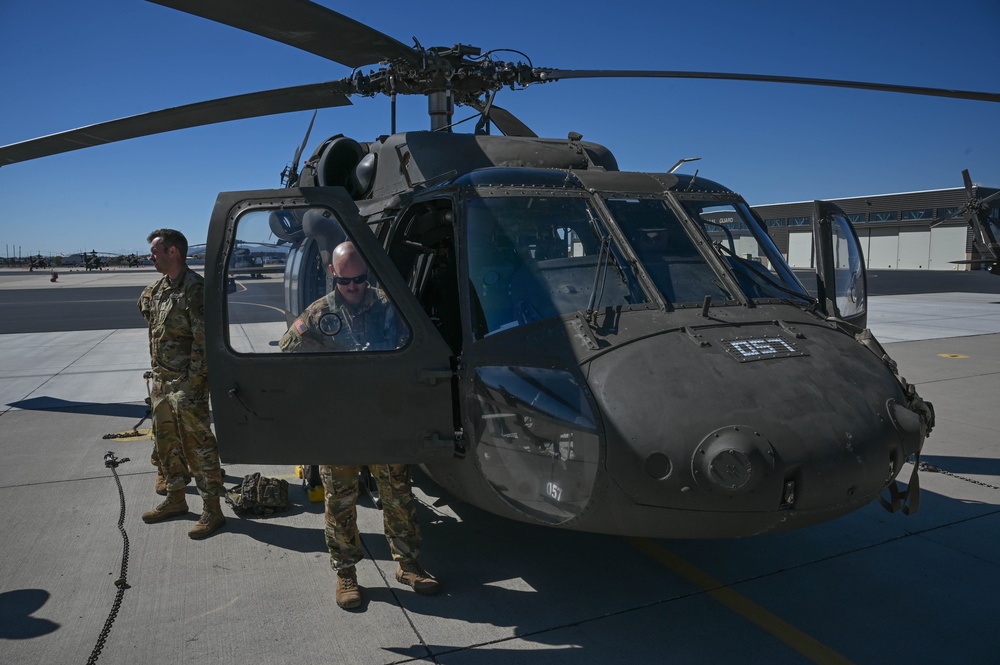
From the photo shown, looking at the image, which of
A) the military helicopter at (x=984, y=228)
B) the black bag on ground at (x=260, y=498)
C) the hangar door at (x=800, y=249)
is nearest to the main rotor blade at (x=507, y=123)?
the black bag on ground at (x=260, y=498)

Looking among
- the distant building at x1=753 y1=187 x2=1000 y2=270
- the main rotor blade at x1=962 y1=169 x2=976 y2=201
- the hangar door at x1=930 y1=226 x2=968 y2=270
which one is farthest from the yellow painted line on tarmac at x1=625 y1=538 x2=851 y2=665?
the hangar door at x1=930 y1=226 x2=968 y2=270

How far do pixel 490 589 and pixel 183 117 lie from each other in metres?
4.09

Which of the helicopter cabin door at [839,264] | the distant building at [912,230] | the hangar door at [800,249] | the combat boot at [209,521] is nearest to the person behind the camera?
the combat boot at [209,521]

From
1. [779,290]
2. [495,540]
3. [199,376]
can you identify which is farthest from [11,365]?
[779,290]

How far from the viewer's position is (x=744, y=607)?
11.3 feet

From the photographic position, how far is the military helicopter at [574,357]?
2746 millimetres

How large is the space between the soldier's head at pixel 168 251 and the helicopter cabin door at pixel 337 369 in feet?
3.97

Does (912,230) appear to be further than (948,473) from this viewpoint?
Yes

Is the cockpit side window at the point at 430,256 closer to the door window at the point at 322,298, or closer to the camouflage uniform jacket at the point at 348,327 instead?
the door window at the point at 322,298

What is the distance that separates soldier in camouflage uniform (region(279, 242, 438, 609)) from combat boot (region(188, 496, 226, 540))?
122cm

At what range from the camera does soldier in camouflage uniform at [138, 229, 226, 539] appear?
4465mm

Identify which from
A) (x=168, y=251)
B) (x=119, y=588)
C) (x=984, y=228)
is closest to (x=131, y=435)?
(x=168, y=251)

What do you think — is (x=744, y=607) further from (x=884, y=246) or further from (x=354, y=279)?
(x=884, y=246)

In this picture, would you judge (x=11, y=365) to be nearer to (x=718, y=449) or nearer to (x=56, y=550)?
(x=56, y=550)
